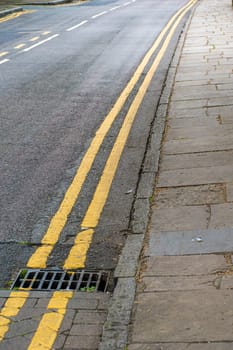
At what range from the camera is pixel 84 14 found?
3161 centimetres

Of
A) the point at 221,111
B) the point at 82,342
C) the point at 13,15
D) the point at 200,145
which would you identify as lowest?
the point at 82,342

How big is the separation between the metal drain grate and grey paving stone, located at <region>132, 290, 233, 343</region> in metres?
0.52

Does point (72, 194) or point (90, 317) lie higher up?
point (72, 194)

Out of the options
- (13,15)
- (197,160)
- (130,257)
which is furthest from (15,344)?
(13,15)

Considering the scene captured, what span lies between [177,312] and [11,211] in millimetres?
2666

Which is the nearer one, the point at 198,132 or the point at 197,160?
the point at 197,160

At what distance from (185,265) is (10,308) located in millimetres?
1313

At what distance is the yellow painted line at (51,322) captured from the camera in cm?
416

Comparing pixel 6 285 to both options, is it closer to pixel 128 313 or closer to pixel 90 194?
pixel 128 313

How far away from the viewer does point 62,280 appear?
5129 mm

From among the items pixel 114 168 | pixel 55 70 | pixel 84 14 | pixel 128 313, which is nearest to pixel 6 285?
pixel 128 313

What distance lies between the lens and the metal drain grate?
4.99 metres

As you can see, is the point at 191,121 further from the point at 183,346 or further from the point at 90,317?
the point at 183,346

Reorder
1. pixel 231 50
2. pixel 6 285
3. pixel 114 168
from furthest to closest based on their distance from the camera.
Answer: pixel 231 50, pixel 114 168, pixel 6 285
